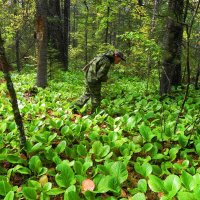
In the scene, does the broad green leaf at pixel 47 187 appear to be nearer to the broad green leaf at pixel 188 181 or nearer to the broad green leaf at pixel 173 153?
the broad green leaf at pixel 188 181

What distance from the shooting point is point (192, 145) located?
→ 4555 millimetres

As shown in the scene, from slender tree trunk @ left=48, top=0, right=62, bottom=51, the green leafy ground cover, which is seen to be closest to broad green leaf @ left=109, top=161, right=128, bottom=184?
the green leafy ground cover

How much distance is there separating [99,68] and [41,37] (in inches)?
141

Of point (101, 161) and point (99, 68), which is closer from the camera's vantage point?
point (101, 161)

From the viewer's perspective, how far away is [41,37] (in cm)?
930

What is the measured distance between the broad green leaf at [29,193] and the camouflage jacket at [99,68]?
3995 millimetres

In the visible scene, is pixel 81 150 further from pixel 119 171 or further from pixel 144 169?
pixel 144 169

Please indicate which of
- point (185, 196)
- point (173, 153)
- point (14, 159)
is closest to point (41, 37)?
point (14, 159)

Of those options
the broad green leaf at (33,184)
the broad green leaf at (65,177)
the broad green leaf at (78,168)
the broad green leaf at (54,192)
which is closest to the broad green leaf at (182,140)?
the broad green leaf at (78,168)

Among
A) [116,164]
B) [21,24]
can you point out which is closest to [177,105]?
[116,164]

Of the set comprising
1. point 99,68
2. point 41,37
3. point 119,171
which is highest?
point 41,37

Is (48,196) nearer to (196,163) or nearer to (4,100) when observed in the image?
(196,163)

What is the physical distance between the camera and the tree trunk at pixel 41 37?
358 inches

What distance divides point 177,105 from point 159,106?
2.58 feet
